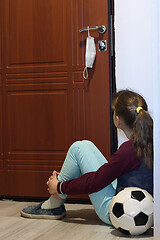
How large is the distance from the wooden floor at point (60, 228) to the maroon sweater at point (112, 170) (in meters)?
0.21

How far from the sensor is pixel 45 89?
9.88 feet

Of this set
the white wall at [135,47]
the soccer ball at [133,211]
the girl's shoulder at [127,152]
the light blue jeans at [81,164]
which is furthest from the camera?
the white wall at [135,47]

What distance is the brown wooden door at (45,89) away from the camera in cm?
290

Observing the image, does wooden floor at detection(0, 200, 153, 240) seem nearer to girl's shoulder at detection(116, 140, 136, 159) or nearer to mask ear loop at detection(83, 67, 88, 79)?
girl's shoulder at detection(116, 140, 136, 159)

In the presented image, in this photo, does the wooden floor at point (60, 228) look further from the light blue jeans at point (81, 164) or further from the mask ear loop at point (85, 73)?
the mask ear loop at point (85, 73)

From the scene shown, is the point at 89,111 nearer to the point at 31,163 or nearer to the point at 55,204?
the point at 31,163

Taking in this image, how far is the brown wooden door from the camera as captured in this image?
290 centimetres

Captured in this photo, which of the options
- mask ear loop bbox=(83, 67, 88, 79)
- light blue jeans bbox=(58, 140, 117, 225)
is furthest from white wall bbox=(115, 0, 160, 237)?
light blue jeans bbox=(58, 140, 117, 225)

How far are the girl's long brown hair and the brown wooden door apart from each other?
0.68 metres

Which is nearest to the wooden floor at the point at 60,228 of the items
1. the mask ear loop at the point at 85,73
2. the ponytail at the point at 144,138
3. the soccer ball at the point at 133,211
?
the soccer ball at the point at 133,211

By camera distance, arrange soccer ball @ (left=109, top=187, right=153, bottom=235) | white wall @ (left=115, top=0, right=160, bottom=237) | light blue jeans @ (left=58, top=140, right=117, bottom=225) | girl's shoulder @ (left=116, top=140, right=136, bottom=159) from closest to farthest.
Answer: soccer ball @ (left=109, top=187, right=153, bottom=235) → girl's shoulder @ (left=116, top=140, right=136, bottom=159) → light blue jeans @ (left=58, top=140, right=117, bottom=225) → white wall @ (left=115, top=0, right=160, bottom=237)

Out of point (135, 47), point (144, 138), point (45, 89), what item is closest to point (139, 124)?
point (144, 138)

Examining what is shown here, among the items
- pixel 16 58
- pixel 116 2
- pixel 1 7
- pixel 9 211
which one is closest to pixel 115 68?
pixel 116 2

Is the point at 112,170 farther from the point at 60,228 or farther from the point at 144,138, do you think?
the point at 60,228
